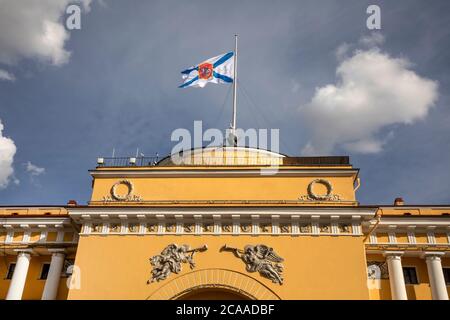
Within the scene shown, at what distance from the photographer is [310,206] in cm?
1441

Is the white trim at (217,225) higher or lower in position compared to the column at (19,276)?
higher

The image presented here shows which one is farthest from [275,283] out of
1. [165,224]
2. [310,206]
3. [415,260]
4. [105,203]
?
[105,203]

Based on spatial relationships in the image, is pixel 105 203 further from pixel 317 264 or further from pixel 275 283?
pixel 317 264

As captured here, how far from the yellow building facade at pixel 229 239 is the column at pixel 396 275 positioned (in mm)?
35

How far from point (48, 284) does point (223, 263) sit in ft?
22.2

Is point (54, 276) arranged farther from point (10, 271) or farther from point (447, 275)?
point (447, 275)

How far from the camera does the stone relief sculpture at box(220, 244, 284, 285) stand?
1388 centimetres

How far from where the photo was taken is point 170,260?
47.0 feet

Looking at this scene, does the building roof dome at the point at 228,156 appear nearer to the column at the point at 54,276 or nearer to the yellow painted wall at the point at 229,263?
the yellow painted wall at the point at 229,263

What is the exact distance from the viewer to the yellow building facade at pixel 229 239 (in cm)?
1401

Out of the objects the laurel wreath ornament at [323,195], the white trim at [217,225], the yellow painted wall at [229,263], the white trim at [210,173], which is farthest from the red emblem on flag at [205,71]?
the yellow painted wall at [229,263]

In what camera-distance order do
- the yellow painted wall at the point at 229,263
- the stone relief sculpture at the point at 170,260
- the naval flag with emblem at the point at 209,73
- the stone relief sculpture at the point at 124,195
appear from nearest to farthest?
the yellow painted wall at the point at 229,263 → the stone relief sculpture at the point at 170,260 → the stone relief sculpture at the point at 124,195 → the naval flag with emblem at the point at 209,73
